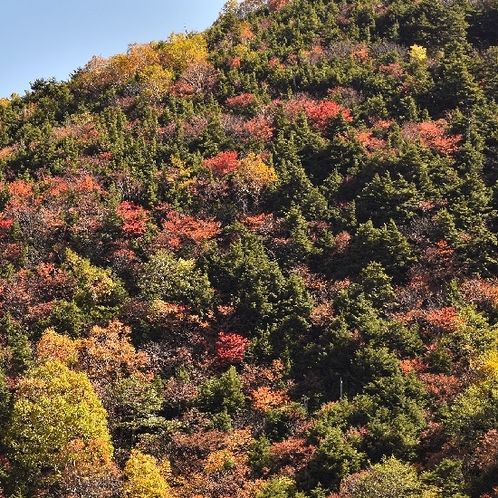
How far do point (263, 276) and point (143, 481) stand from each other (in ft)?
70.2

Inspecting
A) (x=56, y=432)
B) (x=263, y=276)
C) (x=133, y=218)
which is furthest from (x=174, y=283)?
(x=56, y=432)

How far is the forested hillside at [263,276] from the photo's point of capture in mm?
33969

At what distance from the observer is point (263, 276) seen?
48938 mm

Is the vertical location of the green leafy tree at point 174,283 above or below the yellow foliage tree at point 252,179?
below

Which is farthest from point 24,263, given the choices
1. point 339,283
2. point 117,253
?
point 339,283

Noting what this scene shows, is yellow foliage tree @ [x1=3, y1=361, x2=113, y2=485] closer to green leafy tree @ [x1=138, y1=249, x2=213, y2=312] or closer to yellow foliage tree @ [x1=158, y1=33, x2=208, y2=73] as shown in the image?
green leafy tree @ [x1=138, y1=249, x2=213, y2=312]

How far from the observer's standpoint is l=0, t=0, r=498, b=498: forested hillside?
34.0 metres

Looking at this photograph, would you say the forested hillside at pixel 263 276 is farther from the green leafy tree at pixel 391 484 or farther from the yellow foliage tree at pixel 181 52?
the yellow foliage tree at pixel 181 52

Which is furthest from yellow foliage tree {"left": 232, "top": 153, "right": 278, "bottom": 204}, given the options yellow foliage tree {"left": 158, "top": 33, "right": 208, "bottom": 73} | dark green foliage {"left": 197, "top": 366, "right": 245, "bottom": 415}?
yellow foliage tree {"left": 158, "top": 33, "right": 208, "bottom": 73}

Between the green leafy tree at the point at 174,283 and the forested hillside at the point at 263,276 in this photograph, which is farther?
the green leafy tree at the point at 174,283

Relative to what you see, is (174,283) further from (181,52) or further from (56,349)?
(181,52)

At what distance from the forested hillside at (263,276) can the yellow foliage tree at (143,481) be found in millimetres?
158

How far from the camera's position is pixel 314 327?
47.2 m

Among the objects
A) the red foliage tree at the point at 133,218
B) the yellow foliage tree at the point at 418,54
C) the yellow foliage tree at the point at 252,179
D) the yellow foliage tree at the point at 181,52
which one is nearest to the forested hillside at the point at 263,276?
the yellow foliage tree at the point at 252,179
